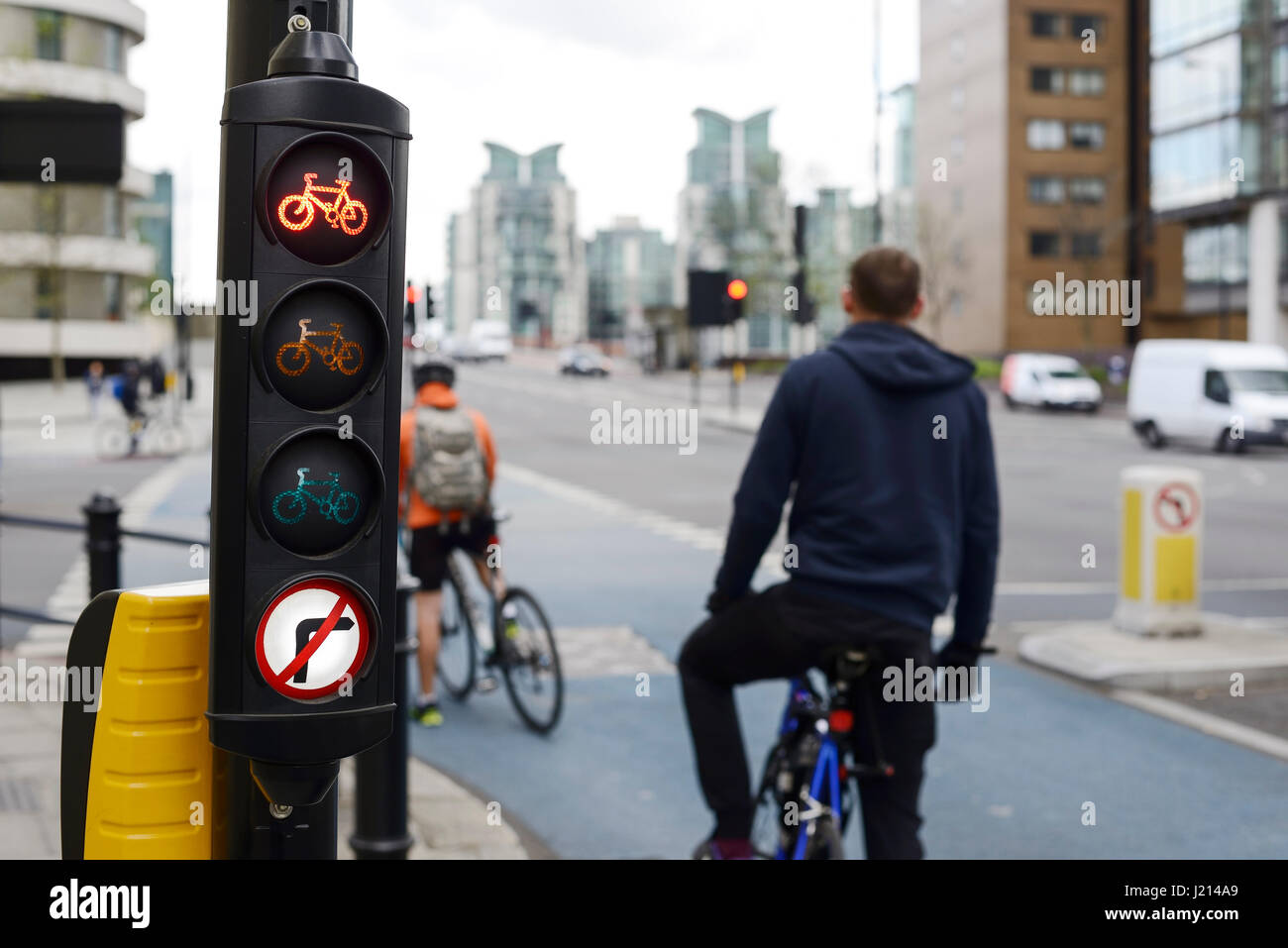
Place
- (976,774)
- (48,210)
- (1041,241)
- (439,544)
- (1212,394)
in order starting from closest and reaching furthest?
(976,774), (439,544), (1212,394), (48,210), (1041,241)

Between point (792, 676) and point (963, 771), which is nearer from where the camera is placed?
point (792, 676)

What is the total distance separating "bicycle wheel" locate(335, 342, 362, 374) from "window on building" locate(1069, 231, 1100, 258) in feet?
225

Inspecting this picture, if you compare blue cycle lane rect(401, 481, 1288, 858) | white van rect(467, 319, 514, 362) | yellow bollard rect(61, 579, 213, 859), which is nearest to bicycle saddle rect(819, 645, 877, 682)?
yellow bollard rect(61, 579, 213, 859)

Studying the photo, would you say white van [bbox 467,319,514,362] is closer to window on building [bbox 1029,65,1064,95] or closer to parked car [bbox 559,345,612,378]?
parked car [bbox 559,345,612,378]

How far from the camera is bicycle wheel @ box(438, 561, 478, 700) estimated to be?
24.4 ft

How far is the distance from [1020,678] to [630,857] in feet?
12.6

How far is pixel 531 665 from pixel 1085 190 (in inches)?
2630

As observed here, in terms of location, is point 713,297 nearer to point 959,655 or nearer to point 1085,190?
point 959,655

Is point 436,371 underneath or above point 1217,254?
underneath

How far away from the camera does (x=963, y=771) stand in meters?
6.40

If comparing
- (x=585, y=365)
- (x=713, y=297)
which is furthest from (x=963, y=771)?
(x=585, y=365)
